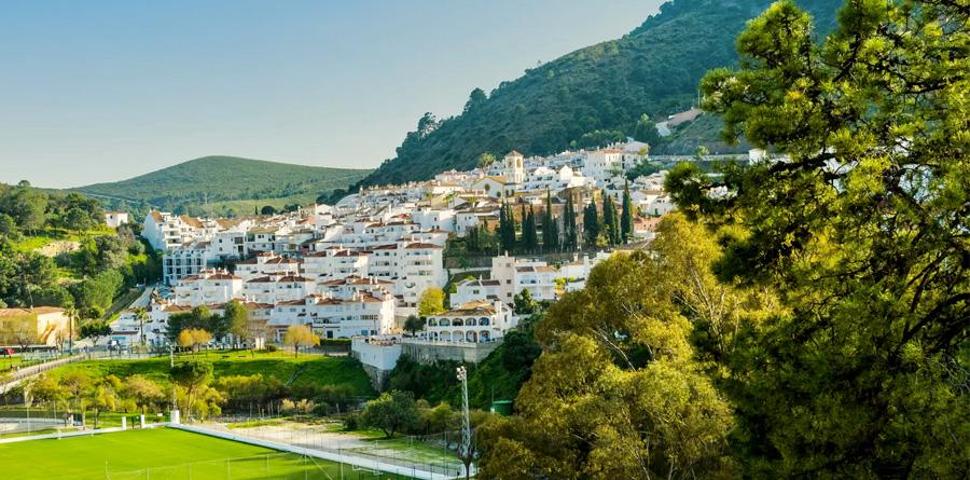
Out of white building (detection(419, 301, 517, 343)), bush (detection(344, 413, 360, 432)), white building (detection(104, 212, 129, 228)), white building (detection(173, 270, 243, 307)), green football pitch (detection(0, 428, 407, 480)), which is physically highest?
white building (detection(104, 212, 129, 228))

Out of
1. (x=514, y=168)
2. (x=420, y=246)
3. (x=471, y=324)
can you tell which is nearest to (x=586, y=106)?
(x=514, y=168)

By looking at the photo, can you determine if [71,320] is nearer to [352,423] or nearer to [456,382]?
[352,423]

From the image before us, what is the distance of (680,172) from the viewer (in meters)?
10.2

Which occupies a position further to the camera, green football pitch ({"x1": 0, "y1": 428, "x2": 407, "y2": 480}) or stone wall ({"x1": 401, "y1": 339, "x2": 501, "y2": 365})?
stone wall ({"x1": 401, "y1": 339, "x2": 501, "y2": 365})

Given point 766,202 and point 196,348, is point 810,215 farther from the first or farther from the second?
point 196,348

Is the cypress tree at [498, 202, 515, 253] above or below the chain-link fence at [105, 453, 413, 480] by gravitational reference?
above

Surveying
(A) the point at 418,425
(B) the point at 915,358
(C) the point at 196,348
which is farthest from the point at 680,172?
(C) the point at 196,348

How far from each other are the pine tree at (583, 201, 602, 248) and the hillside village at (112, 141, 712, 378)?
2.78 feet

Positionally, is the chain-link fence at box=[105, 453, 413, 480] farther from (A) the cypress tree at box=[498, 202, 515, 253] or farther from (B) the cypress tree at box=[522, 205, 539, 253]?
(A) the cypress tree at box=[498, 202, 515, 253]

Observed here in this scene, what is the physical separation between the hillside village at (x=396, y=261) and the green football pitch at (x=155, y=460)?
15.1 metres

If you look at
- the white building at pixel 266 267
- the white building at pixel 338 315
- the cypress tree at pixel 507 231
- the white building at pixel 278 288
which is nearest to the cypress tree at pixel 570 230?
the cypress tree at pixel 507 231

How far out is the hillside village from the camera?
208ft

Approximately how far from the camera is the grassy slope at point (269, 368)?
2286 inches

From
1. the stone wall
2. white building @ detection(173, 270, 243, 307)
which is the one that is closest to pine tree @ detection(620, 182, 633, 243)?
the stone wall
